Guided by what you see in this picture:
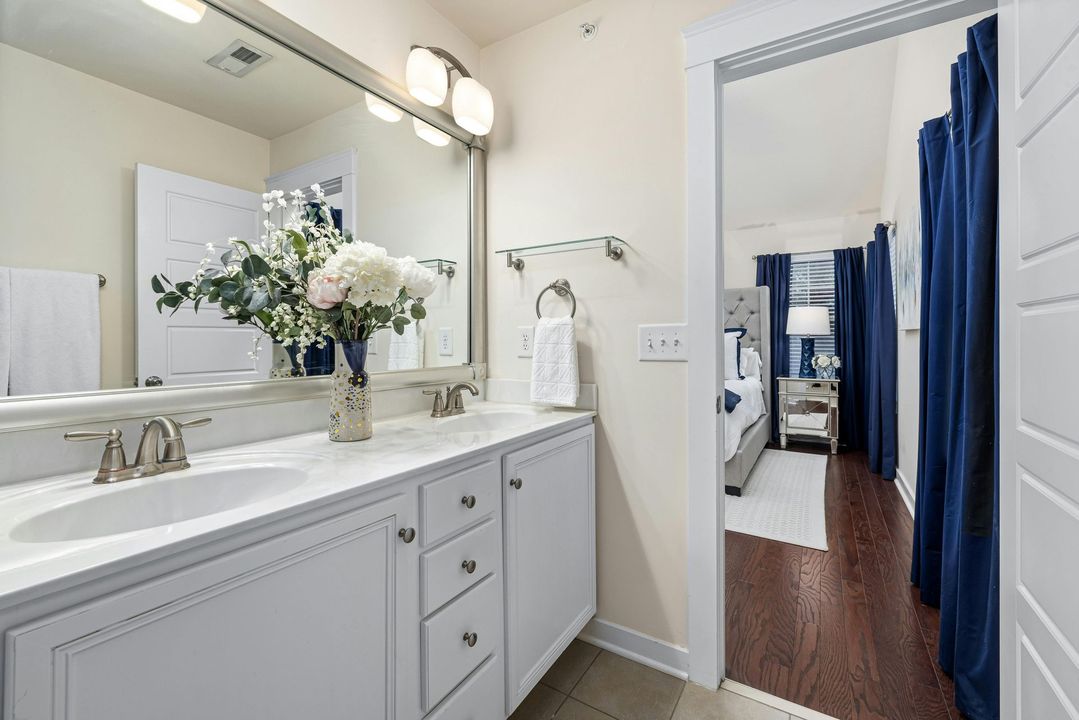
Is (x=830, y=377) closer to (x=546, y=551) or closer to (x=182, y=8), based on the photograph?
(x=546, y=551)

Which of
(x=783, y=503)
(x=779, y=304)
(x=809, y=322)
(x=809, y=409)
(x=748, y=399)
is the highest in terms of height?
(x=779, y=304)

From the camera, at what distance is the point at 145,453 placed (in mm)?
919

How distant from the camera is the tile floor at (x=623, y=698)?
138cm

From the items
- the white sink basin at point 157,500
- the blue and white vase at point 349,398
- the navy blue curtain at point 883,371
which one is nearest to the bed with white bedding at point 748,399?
the navy blue curtain at point 883,371

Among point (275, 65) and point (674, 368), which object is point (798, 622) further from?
point (275, 65)

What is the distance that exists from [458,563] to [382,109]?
146cm

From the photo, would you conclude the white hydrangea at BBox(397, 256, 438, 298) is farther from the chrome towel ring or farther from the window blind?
the window blind

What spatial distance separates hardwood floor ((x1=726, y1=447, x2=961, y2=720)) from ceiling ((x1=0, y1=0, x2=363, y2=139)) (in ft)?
7.31

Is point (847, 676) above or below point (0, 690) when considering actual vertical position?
below

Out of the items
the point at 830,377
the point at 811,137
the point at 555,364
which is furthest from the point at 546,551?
the point at 830,377

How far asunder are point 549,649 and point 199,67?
5.94 feet

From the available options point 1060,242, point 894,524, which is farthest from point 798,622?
point 1060,242

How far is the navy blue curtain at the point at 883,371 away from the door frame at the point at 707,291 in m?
2.91

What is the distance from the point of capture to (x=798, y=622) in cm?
181
